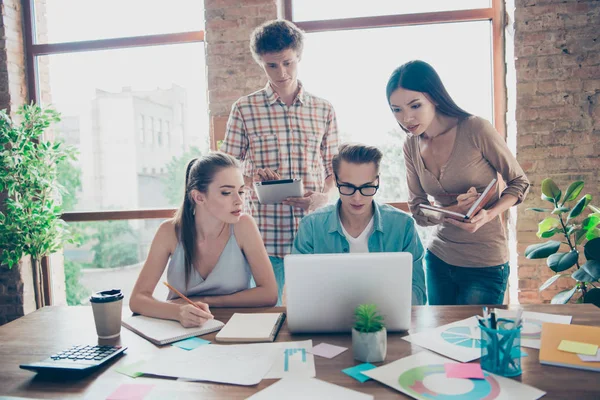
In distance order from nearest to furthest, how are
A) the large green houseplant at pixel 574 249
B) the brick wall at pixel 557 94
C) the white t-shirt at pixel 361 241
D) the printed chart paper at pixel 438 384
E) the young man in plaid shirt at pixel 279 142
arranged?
the printed chart paper at pixel 438 384 < the white t-shirt at pixel 361 241 < the large green houseplant at pixel 574 249 < the young man in plaid shirt at pixel 279 142 < the brick wall at pixel 557 94

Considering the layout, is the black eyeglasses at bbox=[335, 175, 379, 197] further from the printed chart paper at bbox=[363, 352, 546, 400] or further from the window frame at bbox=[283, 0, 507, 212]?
the window frame at bbox=[283, 0, 507, 212]

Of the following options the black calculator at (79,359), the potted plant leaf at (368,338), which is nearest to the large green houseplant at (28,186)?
the black calculator at (79,359)

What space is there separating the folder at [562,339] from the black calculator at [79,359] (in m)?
1.04

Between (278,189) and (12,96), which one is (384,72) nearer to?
(278,189)

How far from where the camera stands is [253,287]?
1.81 metres

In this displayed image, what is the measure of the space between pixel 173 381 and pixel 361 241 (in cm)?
102

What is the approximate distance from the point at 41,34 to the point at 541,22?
3.61 metres

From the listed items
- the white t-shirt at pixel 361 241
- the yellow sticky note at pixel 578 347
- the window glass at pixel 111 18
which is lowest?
the yellow sticky note at pixel 578 347

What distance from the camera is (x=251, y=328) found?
1.39 m

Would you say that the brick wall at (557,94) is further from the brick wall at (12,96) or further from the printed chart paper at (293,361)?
the brick wall at (12,96)

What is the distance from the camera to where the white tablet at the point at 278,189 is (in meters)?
2.01

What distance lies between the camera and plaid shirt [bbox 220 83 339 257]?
2.45 m

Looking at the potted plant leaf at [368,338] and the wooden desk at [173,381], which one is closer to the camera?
the wooden desk at [173,381]

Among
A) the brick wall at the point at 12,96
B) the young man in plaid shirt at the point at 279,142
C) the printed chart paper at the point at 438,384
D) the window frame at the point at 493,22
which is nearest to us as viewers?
the printed chart paper at the point at 438,384
